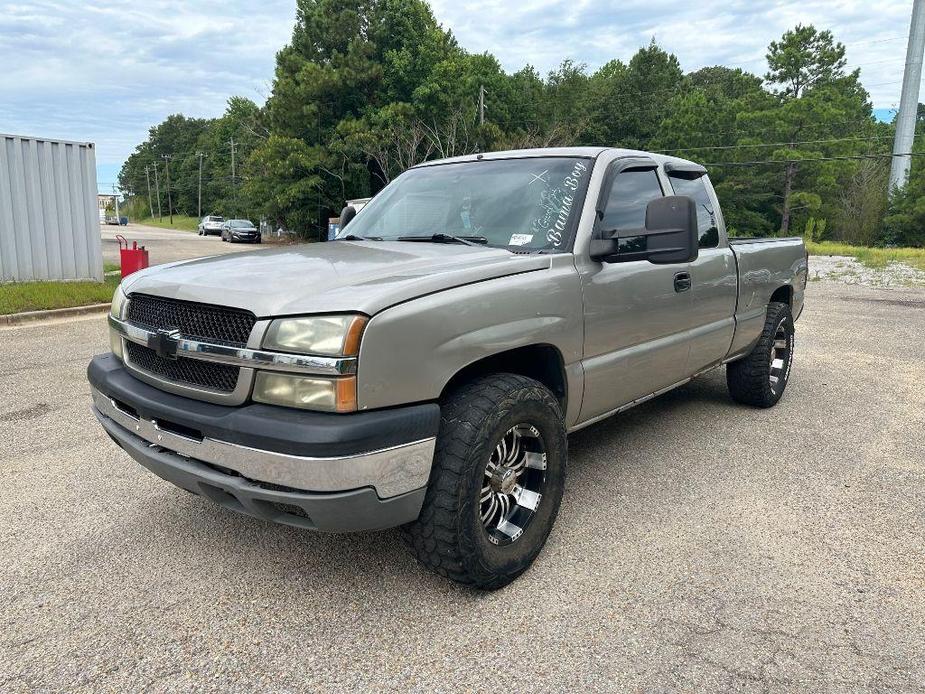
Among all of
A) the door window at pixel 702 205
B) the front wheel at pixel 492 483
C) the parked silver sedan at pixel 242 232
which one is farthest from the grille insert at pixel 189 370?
the parked silver sedan at pixel 242 232

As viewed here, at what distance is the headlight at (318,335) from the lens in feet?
7.23

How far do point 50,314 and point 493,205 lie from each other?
27.9 feet

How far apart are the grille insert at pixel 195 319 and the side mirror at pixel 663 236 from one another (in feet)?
5.48

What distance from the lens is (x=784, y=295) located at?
5637 millimetres

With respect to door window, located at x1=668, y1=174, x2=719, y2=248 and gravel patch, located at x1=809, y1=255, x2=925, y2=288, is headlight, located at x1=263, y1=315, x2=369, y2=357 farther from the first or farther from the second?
gravel patch, located at x1=809, y1=255, x2=925, y2=288

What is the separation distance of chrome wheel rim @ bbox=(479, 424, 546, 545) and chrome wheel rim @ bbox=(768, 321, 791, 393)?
11.0 feet

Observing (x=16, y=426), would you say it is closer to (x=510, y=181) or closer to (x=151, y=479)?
(x=151, y=479)

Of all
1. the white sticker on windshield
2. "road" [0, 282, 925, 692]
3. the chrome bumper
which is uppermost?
the white sticker on windshield

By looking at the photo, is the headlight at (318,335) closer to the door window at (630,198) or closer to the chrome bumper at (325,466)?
the chrome bumper at (325,466)

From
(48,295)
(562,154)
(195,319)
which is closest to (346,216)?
(562,154)

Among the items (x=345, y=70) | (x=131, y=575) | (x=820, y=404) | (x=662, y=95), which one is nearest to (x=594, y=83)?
(x=662, y=95)

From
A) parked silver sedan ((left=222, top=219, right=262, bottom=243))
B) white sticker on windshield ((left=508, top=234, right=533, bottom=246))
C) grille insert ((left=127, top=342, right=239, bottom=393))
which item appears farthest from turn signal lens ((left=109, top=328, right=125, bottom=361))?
parked silver sedan ((left=222, top=219, right=262, bottom=243))

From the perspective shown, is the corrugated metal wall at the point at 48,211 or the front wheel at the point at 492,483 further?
the corrugated metal wall at the point at 48,211

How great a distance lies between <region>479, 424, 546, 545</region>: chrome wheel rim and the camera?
2739 millimetres
